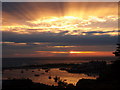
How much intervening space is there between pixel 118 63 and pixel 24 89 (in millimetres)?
16633

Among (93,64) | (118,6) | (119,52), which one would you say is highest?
(118,6)

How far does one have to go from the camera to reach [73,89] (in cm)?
2605

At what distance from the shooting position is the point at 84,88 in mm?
24781

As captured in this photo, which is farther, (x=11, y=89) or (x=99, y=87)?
(x=11, y=89)

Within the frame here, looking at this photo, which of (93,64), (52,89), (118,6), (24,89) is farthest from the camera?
(93,64)

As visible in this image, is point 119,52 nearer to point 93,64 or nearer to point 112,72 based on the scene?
point 112,72

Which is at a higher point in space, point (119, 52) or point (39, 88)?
point (119, 52)

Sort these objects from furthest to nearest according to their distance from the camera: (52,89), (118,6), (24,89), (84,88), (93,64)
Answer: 1. (93,64)
2. (118,6)
3. (24,89)
4. (52,89)
5. (84,88)

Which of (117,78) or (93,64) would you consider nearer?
(117,78)

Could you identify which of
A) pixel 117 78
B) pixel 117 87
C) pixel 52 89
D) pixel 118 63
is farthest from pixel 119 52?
pixel 52 89

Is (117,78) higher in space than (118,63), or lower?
lower

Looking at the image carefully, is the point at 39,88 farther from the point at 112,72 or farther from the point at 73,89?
the point at 112,72

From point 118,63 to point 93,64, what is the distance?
42655mm

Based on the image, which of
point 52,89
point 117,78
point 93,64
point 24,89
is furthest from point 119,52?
point 93,64
